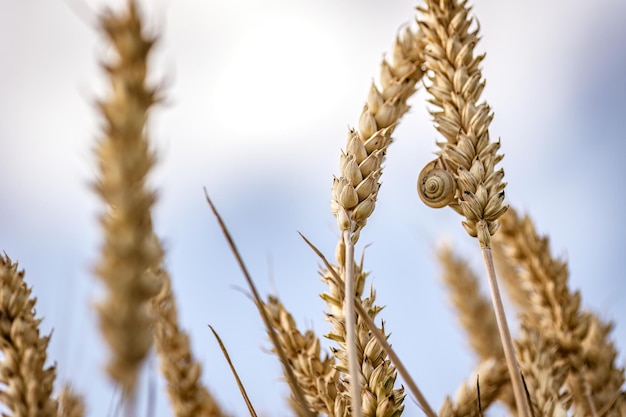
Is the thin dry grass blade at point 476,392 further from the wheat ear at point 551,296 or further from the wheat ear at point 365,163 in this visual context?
the wheat ear at point 365,163

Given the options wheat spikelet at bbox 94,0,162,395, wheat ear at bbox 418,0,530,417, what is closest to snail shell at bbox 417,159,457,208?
wheat ear at bbox 418,0,530,417

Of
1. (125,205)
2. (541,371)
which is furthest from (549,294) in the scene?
(125,205)

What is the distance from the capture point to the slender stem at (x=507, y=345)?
3.42ft

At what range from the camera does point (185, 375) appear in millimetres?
2158

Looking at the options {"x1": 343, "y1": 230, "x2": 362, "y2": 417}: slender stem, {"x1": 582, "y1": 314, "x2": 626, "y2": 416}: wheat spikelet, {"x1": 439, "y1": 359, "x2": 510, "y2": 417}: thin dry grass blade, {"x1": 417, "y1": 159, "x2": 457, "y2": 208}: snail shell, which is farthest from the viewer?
{"x1": 582, "y1": 314, "x2": 626, "y2": 416}: wheat spikelet

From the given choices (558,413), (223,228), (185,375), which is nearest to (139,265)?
(223,228)

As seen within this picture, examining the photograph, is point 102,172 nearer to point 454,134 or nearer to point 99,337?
point 99,337

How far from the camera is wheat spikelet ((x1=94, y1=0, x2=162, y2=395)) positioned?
2.38ft

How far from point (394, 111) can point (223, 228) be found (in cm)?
51

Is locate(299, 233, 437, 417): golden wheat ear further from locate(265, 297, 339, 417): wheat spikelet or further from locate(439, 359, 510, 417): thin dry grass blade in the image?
locate(439, 359, 510, 417): thin dry grass blade

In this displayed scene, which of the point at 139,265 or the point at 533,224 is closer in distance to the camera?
the point at 139,265

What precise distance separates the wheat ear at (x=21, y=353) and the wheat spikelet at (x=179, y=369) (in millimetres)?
833

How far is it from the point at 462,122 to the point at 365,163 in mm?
256

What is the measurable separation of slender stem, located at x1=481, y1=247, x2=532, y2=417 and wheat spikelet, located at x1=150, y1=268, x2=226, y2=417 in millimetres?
1157
